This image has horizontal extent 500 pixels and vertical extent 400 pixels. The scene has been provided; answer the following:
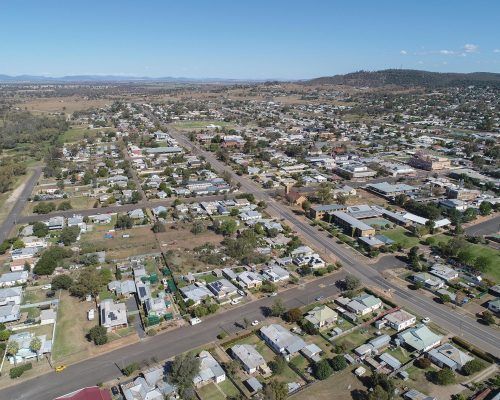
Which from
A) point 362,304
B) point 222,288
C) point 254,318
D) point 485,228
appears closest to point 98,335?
point 222,288

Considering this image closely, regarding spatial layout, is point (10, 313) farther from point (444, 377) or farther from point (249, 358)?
point (444, 377)

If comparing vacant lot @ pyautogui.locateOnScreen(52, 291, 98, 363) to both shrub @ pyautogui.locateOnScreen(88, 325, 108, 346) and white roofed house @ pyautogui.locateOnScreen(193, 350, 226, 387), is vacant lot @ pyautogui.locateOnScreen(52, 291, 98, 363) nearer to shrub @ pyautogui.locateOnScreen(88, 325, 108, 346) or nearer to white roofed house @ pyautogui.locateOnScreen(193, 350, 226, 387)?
shrub @ pyautogui.locateOnScreen(88, 325, 108, 346)

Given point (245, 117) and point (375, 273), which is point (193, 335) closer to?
point (375, 273)

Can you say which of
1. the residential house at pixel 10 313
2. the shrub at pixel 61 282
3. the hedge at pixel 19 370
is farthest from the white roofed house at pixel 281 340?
the residential house at pixel 10 313

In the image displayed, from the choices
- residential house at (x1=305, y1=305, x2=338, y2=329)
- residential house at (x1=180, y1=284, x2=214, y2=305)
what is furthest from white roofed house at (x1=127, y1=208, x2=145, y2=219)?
residential house at (x1=305, y1=305, x2=338, y2=329)

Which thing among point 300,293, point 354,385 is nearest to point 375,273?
point 300,293

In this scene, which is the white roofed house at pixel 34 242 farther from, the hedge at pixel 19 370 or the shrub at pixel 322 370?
the shrub at pixel 322 370
